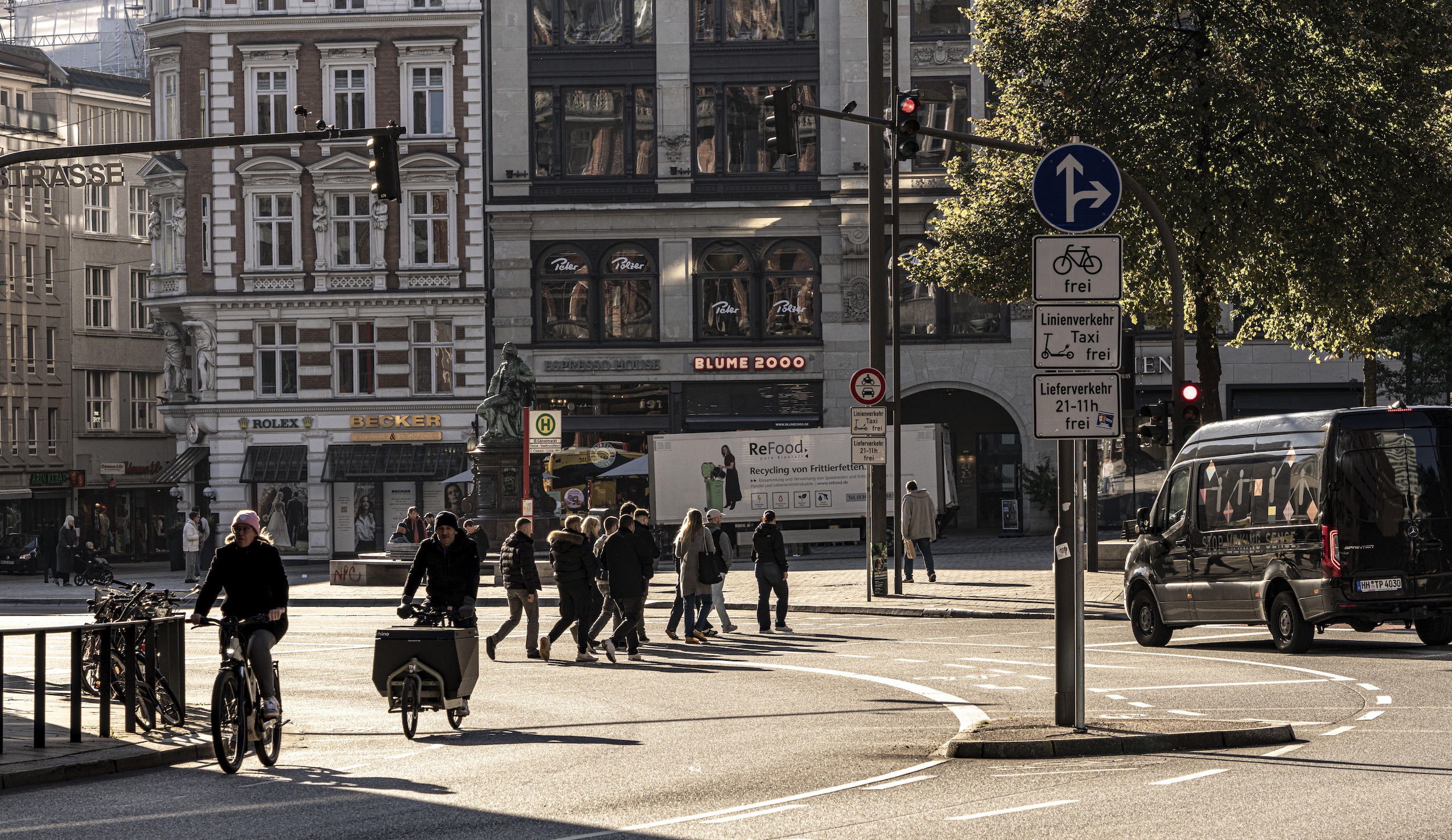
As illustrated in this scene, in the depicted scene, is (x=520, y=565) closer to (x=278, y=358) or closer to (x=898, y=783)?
(x=898, y=783)

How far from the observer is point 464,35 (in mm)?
51031

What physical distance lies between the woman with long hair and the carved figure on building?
30.6 metres

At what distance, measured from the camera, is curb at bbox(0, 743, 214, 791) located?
11.7m

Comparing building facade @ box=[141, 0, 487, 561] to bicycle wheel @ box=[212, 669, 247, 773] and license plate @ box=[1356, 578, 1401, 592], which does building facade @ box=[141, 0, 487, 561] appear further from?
bicycle wheel @ box=[212, 669, 247, 773]

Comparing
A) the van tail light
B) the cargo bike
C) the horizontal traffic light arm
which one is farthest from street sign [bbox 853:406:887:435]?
the cargo bike

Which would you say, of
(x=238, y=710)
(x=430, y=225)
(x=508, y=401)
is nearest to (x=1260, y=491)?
(x=238, y=710)

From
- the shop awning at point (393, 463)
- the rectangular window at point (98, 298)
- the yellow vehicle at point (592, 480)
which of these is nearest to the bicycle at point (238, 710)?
the yellow vehicle at point (592, 480)

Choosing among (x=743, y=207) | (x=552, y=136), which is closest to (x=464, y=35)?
(x=552, y=136)

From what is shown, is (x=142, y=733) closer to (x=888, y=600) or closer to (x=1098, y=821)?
(x=1098, y=821)

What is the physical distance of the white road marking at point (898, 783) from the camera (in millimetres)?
10688

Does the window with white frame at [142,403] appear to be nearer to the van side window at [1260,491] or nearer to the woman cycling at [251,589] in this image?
the van side window at [1260,491]

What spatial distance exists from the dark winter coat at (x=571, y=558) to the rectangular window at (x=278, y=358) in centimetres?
3147

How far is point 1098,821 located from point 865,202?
39943mm

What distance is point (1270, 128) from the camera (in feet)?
87.4
